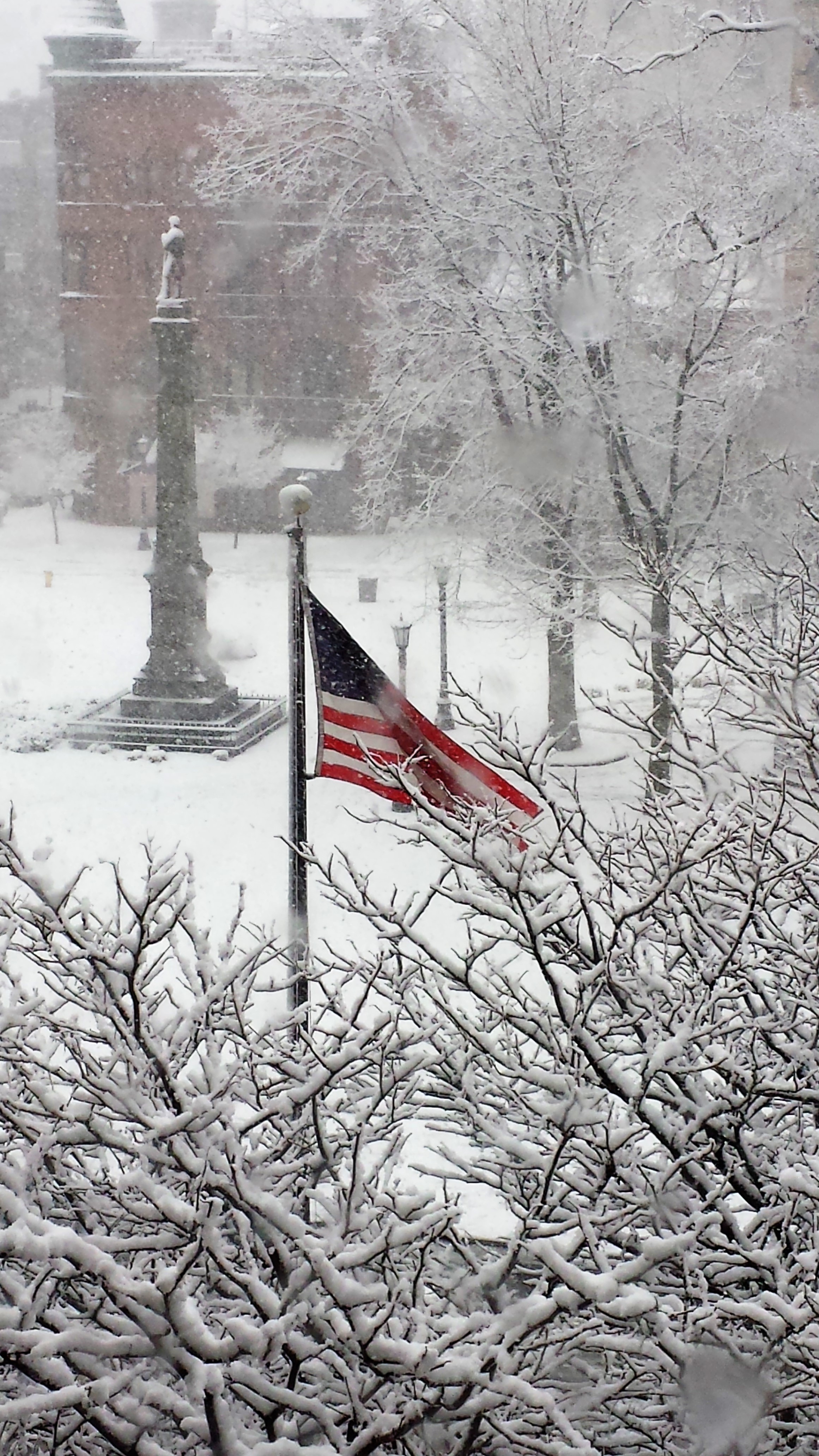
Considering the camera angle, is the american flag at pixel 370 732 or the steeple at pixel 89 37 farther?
the steeple at pixel 89 37

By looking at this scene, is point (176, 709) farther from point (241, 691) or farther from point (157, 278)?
point (157, 278)

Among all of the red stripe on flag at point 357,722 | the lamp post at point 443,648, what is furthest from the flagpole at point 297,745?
the lamp post at point 443,648

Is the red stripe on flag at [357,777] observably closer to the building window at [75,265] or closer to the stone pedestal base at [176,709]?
the stone pedestal base at [176,709]

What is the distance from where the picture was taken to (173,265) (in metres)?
19.2

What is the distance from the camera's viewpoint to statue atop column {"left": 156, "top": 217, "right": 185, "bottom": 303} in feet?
62.4

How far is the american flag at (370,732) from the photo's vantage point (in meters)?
6.93

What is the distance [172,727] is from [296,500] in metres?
10.9

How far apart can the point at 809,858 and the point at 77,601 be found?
Answer: 2879 centimetres

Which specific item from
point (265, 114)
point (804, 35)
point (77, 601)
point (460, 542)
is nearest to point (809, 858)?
point (804, 35)

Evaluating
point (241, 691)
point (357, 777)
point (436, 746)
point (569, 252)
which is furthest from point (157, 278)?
point (436, 746)

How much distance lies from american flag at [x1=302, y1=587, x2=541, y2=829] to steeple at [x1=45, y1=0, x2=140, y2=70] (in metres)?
38.9

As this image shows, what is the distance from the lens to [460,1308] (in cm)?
389

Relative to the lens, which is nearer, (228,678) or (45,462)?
(228,678)

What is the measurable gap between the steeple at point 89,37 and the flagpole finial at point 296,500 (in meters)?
37.7
